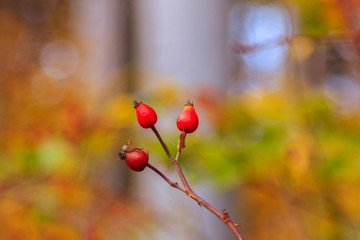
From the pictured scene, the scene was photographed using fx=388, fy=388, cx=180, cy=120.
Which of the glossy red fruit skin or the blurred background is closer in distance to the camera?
the glossy red fruit skin

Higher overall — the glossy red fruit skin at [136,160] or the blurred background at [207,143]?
the glossy red fruit skin at [136,160]

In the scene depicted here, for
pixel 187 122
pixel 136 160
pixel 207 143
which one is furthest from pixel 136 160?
pixel 207 143

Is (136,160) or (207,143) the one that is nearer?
(136,160)

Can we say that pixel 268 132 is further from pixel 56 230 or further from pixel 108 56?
pixel 108 56

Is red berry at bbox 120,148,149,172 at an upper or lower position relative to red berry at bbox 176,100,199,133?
lower

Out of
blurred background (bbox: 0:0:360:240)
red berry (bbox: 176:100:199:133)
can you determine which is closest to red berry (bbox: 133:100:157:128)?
red berry (bbox: 176:100:199:133)

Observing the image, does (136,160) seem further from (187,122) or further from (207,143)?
(207,143)

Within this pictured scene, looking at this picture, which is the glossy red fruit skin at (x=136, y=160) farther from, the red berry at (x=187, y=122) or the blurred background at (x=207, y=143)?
the blurred background at (x=207, y=143)

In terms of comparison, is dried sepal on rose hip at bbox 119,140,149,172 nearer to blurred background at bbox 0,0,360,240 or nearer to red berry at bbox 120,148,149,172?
red berry at bbox 120,148,149,172

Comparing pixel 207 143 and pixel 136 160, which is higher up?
pixel 136 160

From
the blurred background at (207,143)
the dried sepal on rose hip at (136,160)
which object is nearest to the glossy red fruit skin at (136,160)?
the dried sepal on rose hip at (136,160)

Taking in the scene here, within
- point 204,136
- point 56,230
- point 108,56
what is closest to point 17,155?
point 56,230
